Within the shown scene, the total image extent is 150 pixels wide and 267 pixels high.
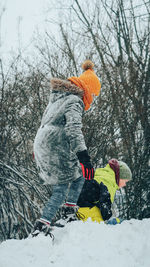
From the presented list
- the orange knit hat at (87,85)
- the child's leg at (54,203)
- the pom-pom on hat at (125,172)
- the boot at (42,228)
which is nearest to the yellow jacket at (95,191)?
the pom-pom on hat at (125,172)

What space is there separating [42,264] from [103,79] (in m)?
3.53

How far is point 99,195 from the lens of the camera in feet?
6.58

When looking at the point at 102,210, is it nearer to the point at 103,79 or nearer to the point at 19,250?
the point at 19,250

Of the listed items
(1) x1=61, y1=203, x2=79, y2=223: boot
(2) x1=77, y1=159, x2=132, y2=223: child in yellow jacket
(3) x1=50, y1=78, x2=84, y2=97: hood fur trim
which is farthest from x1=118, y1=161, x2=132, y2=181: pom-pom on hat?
(3) x1=50, y1=78, x2=84, y2=97: hood fur trim

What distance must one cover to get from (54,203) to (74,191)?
231 millimetres

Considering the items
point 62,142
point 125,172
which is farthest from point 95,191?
point 62,142

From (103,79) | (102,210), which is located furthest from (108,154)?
(102,210)

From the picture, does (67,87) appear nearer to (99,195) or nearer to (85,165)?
(85,165)

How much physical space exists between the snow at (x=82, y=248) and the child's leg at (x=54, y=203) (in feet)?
0.53

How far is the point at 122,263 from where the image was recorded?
51.2 inches

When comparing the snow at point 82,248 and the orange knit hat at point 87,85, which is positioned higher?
the orange knit hat at point 87,85

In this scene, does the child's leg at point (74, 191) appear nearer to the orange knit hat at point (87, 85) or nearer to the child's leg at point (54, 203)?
the child's leg at point (54, 203)

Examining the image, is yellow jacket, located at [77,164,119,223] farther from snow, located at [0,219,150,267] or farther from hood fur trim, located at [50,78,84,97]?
hood fur trim, located at [50,78,84,97]

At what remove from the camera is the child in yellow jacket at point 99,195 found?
1.88 metres
